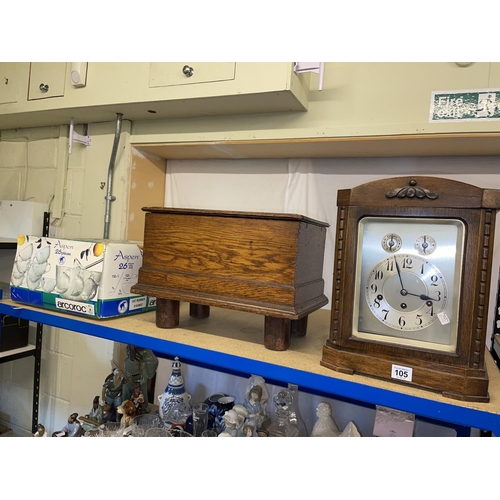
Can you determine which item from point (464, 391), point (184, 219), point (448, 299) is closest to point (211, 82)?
point (184, 219)

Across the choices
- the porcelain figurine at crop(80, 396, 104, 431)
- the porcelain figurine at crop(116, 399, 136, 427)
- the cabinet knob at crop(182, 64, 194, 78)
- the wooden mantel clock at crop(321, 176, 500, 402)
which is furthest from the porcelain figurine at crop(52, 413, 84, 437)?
the cabinet knob at crop(182, 64, 194, 78)

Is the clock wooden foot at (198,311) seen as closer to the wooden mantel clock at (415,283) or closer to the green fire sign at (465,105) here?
the wooden mantel clock at (415,283)

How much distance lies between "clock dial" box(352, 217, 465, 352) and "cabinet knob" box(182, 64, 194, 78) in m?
0.72

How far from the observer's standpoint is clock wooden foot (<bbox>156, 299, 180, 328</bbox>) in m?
0.97

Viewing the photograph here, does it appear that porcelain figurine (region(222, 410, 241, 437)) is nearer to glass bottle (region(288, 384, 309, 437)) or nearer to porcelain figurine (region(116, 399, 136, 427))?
glass bottle (region(288, 384, 309, 437))

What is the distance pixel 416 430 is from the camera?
1209 millimetres

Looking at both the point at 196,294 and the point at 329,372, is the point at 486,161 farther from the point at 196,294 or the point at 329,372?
the point at 196,294

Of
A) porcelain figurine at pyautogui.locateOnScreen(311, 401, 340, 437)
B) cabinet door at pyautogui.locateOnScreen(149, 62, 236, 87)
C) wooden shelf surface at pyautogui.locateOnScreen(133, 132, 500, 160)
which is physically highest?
cabinet door at pyautogui.locateOnScreen(149, 62, 236, 87)

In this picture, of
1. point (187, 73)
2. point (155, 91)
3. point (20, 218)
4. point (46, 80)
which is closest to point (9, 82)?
point (46, 80)

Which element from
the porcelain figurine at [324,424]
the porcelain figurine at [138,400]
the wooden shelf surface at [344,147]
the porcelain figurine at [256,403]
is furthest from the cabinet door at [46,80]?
the porcelain figurine at [324,424]

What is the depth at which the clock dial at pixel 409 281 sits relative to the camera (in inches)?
27.1

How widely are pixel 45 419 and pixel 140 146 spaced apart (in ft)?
4.45

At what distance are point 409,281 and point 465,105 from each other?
2.08 feet

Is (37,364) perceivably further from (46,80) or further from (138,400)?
(46,80)
